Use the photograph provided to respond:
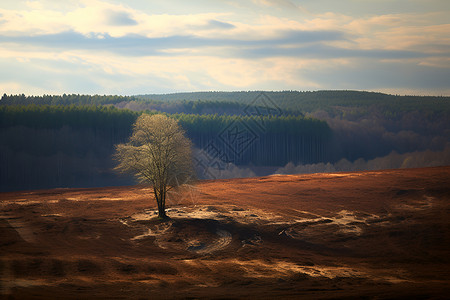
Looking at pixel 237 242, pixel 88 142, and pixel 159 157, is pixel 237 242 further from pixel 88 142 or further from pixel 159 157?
pixel 88 142

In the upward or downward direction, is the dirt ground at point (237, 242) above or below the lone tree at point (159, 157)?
below

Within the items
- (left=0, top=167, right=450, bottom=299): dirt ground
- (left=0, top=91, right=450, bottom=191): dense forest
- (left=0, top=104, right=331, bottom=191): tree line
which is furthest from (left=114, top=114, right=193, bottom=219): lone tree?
(left=0, top=104, right=331, bottom=191): tree line

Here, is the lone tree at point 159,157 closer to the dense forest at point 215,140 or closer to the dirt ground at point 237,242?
the dirt ground at point 237,242

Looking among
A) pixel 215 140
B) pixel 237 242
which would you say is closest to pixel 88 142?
pixel 215 140

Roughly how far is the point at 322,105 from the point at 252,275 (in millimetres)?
170649

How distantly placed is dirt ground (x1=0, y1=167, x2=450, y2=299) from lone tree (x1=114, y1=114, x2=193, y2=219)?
10.1ft

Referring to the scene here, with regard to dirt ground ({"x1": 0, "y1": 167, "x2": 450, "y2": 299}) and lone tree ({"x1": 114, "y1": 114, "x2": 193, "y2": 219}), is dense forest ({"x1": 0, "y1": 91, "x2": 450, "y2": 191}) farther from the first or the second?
lone tree ({"x1": 114, "y1": 114, "x2": 193, "y2": 219})

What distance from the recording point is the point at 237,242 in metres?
33.2

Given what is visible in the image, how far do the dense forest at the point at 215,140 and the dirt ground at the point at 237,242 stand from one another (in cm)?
2111

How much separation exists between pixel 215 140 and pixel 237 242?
221 feet

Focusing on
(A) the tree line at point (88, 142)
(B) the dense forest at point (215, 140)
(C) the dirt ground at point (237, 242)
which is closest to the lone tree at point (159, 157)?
(C) the dirt ground at point (237, 242)

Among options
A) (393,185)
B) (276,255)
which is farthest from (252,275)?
(393,185)

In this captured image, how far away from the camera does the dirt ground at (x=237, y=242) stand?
73.8ft

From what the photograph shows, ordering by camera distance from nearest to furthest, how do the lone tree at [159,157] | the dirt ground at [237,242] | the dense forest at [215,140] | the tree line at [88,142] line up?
1. the dirt ground at [237,242]
2. the lone tree at [159,157]
3. the tree line at [88,142]
4. the dense forest at [215,140]
